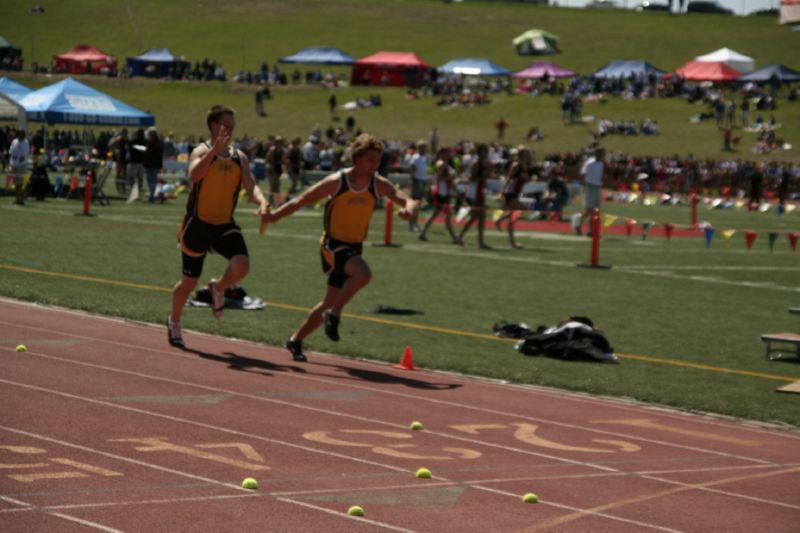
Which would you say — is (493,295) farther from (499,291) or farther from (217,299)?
(217,299)

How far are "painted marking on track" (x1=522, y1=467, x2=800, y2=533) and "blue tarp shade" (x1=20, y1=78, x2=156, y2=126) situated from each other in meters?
32.6

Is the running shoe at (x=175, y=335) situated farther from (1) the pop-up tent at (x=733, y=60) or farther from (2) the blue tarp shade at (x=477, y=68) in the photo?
(2) the blue tarp shade at (x=477, y=68)

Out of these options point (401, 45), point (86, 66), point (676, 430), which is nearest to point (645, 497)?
point (676, 430)

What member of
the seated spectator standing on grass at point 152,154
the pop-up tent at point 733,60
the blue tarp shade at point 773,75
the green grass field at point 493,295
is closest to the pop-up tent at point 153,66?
the pop-up tent at point 733,60

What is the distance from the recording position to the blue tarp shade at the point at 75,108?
1582 inches

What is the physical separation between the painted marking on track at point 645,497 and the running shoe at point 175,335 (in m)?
5.84

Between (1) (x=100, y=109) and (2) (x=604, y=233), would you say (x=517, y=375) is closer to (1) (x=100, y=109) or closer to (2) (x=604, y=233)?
(2) (x=604, y=233)

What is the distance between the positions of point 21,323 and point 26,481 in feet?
22.1

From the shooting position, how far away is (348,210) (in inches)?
512

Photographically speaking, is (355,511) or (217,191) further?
(217,191)

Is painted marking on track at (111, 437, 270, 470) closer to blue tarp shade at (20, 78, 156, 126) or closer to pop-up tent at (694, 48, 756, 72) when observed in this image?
blue tarp shade at (20, 78, 156, 126)

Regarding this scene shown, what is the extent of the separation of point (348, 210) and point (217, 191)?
1192 millimetres

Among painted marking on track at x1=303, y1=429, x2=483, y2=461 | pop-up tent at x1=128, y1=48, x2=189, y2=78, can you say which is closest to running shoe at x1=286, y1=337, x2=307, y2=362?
painted marking on track at x1=303, y1=429, x2=483, y2=461

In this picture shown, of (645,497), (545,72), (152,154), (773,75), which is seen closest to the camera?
(645,497)
